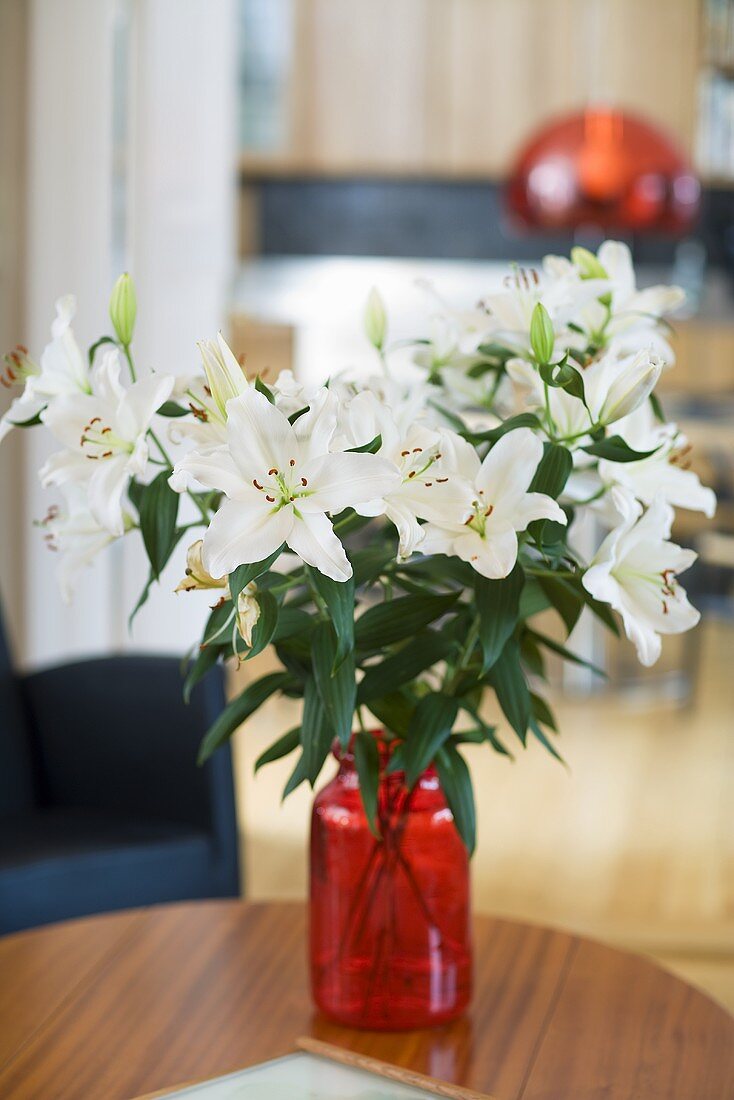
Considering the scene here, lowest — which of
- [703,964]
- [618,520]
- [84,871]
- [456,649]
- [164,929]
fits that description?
[703,964]

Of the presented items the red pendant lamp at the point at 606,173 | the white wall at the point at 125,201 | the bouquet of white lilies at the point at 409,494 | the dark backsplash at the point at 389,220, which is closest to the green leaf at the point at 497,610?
the bouquet of white lilies at the point at 409,494

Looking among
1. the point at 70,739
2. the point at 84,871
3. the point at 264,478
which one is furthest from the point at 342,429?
the point at 70,739

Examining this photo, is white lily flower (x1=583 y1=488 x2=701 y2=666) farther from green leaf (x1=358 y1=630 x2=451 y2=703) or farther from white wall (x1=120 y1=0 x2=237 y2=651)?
white wall (x1=120 y1=0 x2=237 y2=651)

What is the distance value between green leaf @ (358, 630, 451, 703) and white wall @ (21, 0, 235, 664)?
2.25 meters

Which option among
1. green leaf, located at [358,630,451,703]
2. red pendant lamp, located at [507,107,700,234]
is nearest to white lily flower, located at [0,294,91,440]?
green leaf, located at [358,630,451,703]

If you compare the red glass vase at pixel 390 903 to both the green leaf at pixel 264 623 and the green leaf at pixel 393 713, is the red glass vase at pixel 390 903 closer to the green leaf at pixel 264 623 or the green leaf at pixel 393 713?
the green leaf at pixel 393 713

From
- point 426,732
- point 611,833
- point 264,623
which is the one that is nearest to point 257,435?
point 264,623

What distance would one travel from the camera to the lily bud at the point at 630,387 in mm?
1048

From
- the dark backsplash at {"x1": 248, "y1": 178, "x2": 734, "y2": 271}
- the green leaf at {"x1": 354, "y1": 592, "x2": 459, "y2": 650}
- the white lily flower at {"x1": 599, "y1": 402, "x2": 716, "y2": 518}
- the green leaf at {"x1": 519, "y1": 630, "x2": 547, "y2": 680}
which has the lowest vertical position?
the green leaf at {"x1": 519, "y1": 630, "x2": 547, "y2": 680}

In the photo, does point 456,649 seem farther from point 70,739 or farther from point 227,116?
point 227,116

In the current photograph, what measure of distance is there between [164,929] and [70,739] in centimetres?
96

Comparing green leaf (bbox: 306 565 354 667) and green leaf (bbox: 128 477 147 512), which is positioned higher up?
green leaf (bbox: 128 477 147 512)

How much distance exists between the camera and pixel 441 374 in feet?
4.27

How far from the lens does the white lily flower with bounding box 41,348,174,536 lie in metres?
1.09
